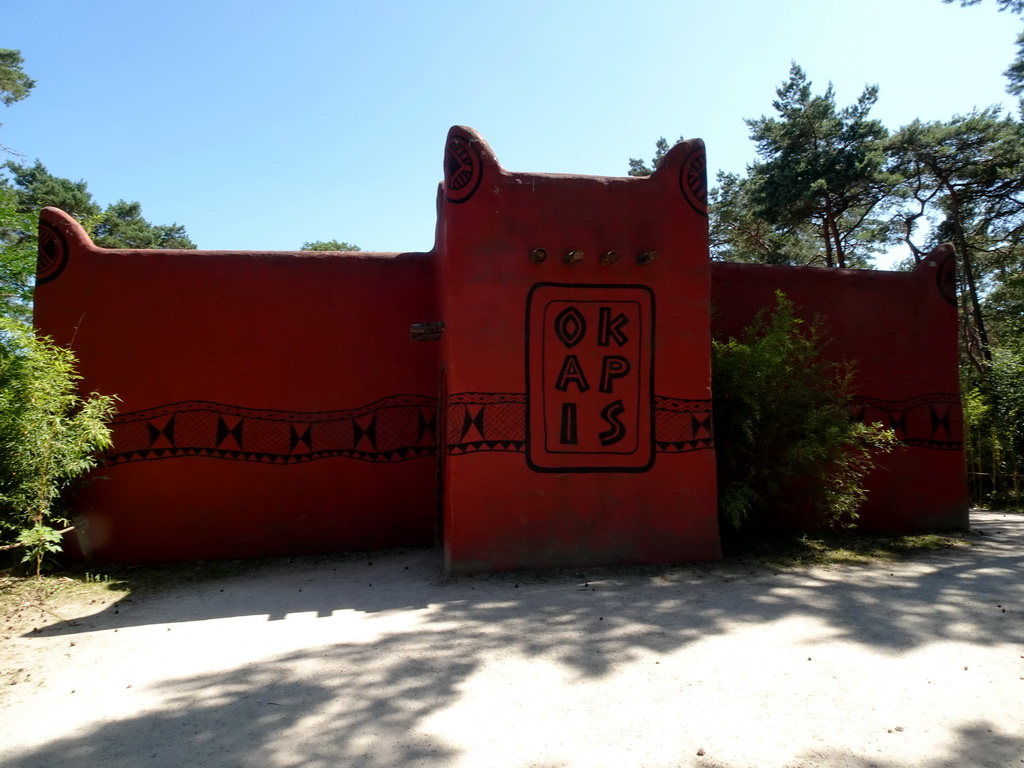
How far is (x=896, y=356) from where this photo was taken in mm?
7242

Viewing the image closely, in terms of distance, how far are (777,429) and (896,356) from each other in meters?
2.25

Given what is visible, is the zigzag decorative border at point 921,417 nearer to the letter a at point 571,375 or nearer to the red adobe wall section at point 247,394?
the letter a at point 571,375

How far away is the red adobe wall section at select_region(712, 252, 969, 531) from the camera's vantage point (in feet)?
23.0

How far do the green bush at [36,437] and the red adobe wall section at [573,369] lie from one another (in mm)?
3225

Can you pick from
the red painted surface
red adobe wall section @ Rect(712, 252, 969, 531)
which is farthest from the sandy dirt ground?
red adobe wall section @ Rect(712, 252, 969, 531)

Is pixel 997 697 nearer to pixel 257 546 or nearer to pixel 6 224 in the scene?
pixel 257 546

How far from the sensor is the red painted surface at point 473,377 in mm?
5590

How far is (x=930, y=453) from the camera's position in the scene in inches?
281

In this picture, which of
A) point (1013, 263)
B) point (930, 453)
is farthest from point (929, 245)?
point (930, 453)

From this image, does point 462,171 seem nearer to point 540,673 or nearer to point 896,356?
point 540,673

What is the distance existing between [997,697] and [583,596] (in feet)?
8.23

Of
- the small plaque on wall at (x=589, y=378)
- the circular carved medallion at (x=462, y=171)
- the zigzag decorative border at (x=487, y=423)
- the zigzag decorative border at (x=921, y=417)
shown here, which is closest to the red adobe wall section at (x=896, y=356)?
the zigzag decorative border at (x=921, y=417)

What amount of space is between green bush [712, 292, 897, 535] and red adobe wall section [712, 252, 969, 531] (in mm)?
719

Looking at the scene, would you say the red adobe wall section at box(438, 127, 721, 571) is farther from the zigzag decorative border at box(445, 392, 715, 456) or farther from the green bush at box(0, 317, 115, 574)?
the green bush at box(0, 317, 115, 574)
